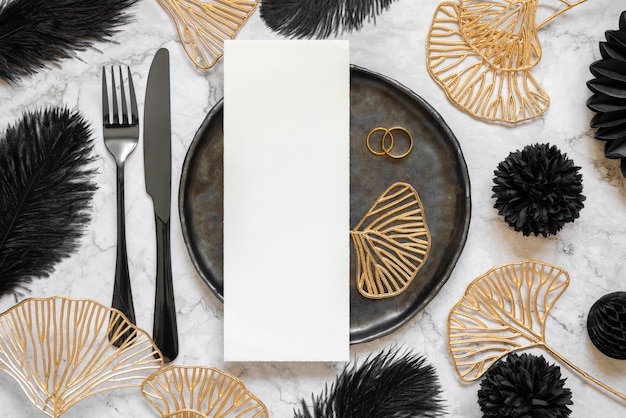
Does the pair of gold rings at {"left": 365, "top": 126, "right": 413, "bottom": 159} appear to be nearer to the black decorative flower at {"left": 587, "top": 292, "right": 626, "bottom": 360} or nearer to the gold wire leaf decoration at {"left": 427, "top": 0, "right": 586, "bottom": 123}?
the gold wire leaf decoration at {"left": 427, "top": 0, "right": 586, "bottom": 123}

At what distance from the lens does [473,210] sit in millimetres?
615

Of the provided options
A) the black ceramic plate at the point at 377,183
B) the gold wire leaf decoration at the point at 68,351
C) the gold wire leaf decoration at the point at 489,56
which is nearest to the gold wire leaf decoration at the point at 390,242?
the black ceramic plate at the point at 377,183

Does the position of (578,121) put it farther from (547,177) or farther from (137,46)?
(137,46)

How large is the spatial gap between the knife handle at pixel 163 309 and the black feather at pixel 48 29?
20cm

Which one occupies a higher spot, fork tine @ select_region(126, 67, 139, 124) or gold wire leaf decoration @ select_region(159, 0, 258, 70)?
gold wire leaf decoration @ select_region(159, 0, 258, 70)

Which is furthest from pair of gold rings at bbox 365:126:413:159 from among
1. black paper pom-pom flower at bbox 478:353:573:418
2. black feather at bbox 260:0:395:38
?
black paper pom-pom flower at bbox 478:353:573:418

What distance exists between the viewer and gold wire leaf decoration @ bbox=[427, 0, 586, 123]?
2.00 feet

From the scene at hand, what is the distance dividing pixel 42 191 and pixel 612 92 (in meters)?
0.56

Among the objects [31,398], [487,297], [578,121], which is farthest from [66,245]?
[578,121]

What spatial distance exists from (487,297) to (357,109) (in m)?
0.23

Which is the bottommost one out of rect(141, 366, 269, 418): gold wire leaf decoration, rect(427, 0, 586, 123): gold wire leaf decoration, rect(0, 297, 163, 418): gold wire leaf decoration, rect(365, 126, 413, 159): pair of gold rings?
rect(141, 366, 269, 418): gold wire leaf decoration

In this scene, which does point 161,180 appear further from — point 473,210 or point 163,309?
point 473,210

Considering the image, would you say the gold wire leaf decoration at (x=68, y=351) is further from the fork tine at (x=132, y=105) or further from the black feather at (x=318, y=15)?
the black feather at (x=318, y=15)

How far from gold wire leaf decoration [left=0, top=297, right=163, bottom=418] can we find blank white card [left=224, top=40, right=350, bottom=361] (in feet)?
0.32
